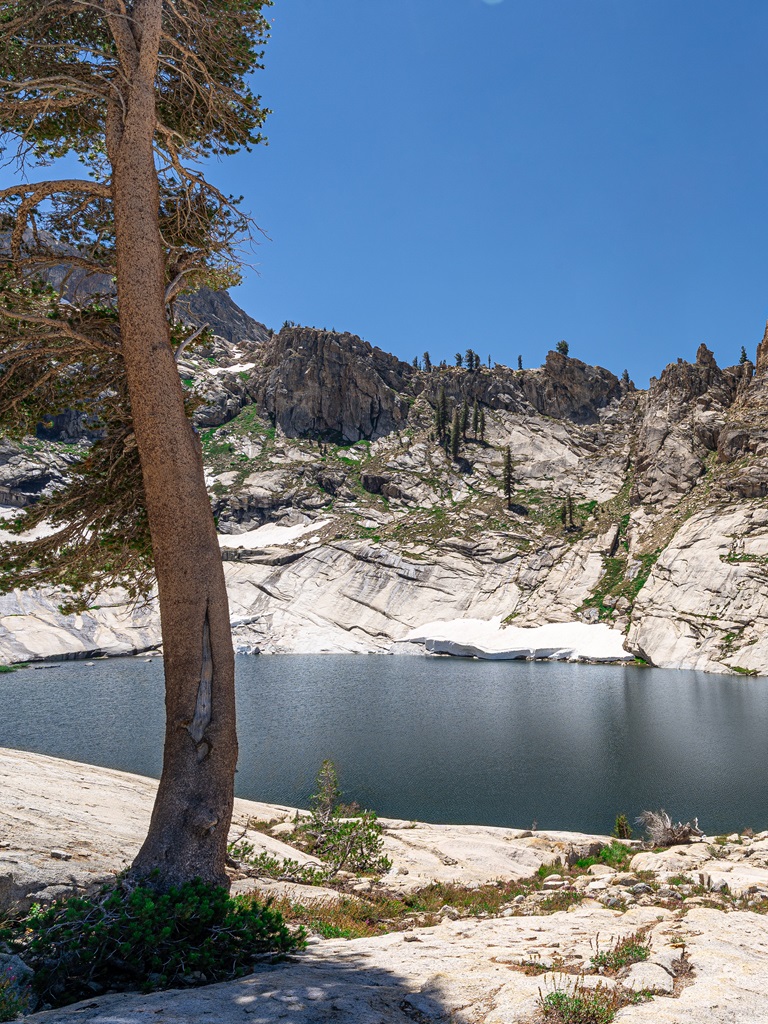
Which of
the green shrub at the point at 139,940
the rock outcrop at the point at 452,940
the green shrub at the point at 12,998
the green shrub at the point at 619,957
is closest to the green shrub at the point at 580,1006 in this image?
the rock outcrop at the point at 452,940

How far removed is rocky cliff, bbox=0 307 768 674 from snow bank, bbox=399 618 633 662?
2.26 metres

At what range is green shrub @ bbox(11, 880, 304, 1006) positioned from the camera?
16.6ft

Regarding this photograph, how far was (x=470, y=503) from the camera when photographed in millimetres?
125500

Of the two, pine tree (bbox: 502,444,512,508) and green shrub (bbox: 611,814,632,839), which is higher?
pine tree (bbox: 502,444,512,508)

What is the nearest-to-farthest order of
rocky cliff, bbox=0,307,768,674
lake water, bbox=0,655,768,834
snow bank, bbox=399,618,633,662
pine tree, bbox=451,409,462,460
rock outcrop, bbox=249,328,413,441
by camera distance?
lake water, bbox=0,655,768,834
rocky cliff, bbox=0,307,768,674
snow bank, bbox=399,618,633,662
pine tree, bbox=451,409,462,460
rock outcrop, bbox=249,328,413,441

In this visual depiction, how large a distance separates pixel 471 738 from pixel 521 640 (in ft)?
172

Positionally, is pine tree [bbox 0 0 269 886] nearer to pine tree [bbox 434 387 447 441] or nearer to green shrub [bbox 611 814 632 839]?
green shrub [bbox 611 814 632 839]

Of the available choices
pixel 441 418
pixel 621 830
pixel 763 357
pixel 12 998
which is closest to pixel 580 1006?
pixel 12 998

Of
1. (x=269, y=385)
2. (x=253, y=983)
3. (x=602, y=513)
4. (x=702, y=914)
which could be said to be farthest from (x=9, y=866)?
(x=269, y=385)

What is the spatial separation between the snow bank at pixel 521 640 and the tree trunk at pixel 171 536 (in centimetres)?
7625

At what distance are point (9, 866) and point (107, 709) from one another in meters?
41.7

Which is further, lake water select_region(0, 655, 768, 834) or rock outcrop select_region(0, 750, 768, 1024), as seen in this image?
lake water select_region(0, 655, 768, 834)

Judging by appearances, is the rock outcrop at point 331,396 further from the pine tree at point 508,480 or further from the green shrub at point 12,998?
the green shrub at point 12,998

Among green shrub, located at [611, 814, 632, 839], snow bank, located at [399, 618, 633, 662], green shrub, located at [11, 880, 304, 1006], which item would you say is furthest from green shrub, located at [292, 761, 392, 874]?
snow bank, located at [399, 618, 633, 662]
